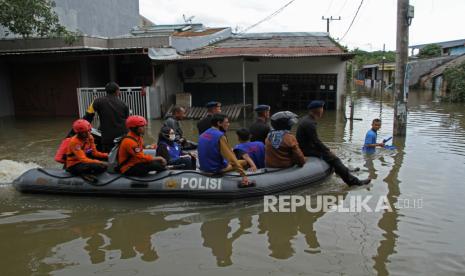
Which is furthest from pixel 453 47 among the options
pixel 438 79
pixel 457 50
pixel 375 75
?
pixel 438 79

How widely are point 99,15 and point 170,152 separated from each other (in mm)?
16520

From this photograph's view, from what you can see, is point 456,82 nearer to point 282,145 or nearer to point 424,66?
point 424,66

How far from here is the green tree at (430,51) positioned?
151 ft

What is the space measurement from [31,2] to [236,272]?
1139 cm

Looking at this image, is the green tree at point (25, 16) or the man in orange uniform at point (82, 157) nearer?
the man in orange uniform at point (82, 157)

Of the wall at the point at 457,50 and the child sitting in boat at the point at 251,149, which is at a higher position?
the wall at the point at 457,50

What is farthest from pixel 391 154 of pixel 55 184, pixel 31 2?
pixel 31 2

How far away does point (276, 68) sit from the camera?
60.9ft

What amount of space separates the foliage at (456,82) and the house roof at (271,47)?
306 inches

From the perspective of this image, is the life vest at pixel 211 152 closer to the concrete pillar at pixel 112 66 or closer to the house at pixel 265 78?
the house at pixel 265 78

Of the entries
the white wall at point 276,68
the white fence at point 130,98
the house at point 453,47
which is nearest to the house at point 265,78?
the white wall at point 276,68

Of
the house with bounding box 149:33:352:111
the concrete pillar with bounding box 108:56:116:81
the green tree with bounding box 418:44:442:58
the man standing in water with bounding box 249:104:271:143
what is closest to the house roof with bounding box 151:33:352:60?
the house with bounding box 149:33:352:111

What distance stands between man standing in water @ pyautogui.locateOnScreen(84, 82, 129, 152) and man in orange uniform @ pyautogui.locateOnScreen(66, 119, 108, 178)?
1.85 feet

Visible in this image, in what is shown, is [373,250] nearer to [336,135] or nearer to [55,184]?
[55,184]
